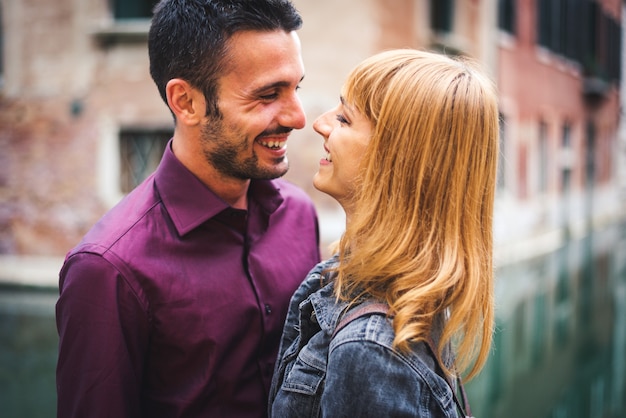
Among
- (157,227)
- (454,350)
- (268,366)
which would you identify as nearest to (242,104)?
(157,227)

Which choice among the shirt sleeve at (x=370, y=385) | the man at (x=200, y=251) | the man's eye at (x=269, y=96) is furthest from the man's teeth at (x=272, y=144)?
the shirt sleeve at (x=370, y=385)

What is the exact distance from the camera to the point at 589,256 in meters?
12.3

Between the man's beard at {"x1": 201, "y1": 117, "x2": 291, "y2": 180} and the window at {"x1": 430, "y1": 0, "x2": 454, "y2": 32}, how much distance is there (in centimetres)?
920

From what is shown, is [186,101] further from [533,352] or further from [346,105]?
[533,352]

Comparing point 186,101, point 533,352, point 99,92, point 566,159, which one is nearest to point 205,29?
point 186,101

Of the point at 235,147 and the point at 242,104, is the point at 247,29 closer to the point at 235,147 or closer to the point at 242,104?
the point at 242,104

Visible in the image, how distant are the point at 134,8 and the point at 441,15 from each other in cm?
466

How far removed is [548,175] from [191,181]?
50.2 ft

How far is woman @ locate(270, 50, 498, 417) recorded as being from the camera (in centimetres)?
153

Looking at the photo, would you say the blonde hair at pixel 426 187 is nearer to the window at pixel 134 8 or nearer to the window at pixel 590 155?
the window at pixel 134 8

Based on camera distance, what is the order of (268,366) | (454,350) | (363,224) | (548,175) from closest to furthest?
(363,224) < (454,350) < (268,366) < (548,175)

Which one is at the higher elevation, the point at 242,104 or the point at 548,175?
the point at 242,104

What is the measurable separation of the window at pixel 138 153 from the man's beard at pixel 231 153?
7.25 meters

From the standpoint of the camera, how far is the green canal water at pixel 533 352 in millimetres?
4867
